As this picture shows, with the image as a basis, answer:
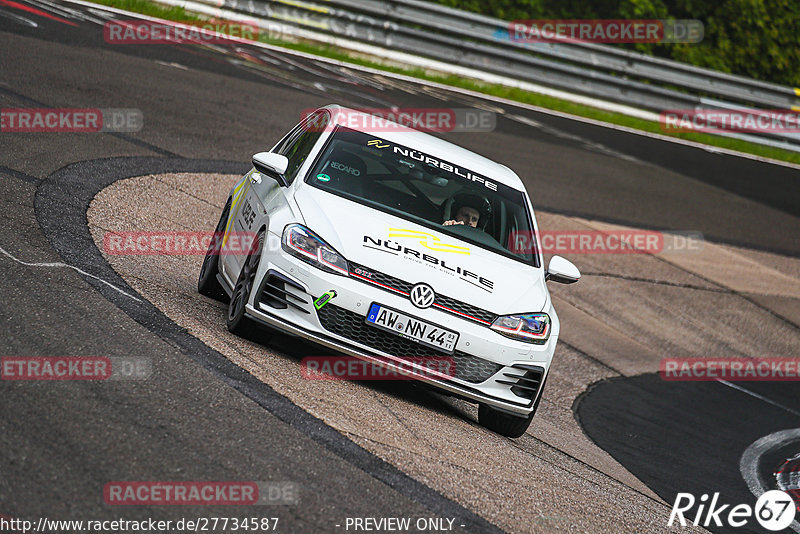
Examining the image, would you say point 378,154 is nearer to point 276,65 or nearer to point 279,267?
point 279,267

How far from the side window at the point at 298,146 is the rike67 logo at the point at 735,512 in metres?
3.39

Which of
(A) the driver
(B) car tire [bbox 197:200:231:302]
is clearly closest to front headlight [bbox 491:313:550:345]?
(A) the driver

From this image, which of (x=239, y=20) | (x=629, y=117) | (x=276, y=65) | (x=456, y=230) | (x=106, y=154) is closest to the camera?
(x=456, y=230)

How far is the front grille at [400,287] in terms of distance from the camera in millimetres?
6262

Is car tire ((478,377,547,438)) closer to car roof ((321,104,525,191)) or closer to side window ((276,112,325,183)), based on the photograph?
car roof ((321,104,525,191))

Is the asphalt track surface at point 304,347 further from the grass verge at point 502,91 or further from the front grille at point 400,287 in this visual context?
the grass verge at point 502,91

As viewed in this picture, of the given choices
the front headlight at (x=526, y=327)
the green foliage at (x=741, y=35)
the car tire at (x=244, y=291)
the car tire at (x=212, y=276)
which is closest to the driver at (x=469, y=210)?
the front headlight at (x=526, y=327)

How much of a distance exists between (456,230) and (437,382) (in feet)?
4.00

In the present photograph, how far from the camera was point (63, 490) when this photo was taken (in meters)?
4.14

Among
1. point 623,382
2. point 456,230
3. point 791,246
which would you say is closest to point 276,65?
point 791,246

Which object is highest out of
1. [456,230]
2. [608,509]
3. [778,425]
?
[456,230]

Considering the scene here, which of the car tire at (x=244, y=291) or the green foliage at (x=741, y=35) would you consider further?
the green foliage at (x=741, y=35)

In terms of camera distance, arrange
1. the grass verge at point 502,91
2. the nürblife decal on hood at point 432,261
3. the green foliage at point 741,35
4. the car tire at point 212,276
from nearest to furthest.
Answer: the nürblife decal on hood at point 432,261
the car tire at point 212,276
the grass verge at point 502,91
the green foliage at point 741,35

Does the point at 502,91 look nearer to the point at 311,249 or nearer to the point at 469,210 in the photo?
the point at 469,210
